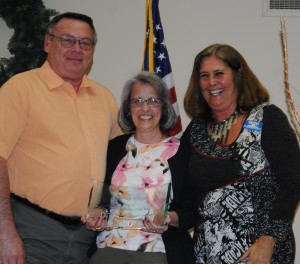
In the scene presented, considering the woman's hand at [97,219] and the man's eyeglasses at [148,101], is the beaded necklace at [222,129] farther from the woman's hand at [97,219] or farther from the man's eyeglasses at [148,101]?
the woman's hand at [97,219]

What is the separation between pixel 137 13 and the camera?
374cm

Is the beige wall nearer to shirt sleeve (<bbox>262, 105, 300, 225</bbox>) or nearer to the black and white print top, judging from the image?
the black and white print top

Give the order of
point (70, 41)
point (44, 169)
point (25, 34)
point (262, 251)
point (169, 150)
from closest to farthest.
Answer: point (262, 251) → point (44, 169) → point (169, 150) → point (70, 41) → point (25, 34)

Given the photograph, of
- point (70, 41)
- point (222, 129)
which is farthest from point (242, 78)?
point (70, 41)

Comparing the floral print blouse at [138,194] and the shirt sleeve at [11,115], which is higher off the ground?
the shirt sleeve at [11,115]

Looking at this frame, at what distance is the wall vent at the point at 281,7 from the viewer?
3672mm

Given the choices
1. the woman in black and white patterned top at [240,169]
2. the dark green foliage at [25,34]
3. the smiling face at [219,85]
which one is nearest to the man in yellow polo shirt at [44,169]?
the woman in black and white patterned top at [240,169]

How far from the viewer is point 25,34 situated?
3289 mm

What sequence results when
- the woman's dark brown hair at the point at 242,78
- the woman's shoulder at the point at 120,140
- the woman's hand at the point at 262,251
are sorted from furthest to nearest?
the woman's shoulder at the point at 120,140, the woman's dark brown hair at the point at 242,78, the woman's hand at the point at 262,251

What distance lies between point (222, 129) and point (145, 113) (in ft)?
1.42

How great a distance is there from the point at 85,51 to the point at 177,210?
1062 millimetres

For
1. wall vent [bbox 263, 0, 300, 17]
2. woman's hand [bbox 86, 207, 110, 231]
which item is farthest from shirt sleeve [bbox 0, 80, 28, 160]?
wall vent [bbox 263, 0, 300, 17]

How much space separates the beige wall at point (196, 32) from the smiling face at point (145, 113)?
1.33m

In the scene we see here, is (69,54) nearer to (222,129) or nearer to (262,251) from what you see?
(222,129)
